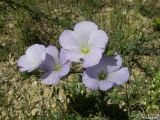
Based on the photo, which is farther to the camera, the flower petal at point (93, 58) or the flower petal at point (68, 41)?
the flower petal at point (68, 41)

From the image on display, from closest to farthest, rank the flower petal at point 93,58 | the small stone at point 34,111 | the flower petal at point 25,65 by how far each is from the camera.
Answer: the flower petal at point 93,58
the flower petal at point 25,65
the small stone at point 34,111

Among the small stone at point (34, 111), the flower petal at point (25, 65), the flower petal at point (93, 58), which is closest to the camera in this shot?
the flower petal at point (93, 58)

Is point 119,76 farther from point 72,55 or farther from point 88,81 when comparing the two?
point 72,55

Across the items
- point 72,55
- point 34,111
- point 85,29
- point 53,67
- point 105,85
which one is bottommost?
point 34,111

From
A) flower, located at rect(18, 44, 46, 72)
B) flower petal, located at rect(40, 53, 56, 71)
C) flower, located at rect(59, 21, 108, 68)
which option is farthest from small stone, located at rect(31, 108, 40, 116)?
flower, located at rect(59, 21, 108, 68)

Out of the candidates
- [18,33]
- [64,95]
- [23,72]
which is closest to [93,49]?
[23,72]

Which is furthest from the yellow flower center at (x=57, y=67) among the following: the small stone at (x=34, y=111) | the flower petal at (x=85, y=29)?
the small stone at (x=34, y=111)

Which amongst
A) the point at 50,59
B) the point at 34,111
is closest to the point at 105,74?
the point at 50,59

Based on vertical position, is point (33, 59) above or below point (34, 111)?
above

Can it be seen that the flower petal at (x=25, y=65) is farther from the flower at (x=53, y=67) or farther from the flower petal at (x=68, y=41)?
the flower petal at (x=68, y=41)
